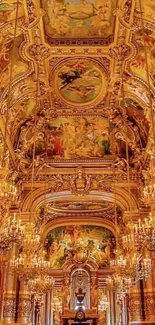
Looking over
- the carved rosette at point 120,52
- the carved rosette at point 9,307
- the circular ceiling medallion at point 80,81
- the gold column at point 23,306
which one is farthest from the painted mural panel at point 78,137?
the carved rosette at point 9,307

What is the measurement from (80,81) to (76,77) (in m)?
0.20

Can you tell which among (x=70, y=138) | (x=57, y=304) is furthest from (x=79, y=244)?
(x=70, y=138)

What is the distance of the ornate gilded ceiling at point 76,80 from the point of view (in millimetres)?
9219

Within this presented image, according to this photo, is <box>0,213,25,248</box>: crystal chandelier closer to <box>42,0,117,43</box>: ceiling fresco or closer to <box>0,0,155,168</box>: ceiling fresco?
<box>0,0,155,168</box>: ceiling fresco

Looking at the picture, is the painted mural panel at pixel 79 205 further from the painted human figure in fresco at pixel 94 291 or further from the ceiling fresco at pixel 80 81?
the painted human figure in fresco at pixel 94 291

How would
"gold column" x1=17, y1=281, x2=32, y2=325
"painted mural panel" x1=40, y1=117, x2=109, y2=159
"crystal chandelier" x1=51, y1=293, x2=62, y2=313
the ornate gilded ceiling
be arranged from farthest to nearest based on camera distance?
"crystal chandelier" x1=51, y1=293, x2=62, y2=313 → "painted mural panel" x1=40, y1=117, x2=109, y2=159 → "gold column" x1=17, y1=281, x2=32, y2=325 → the ornate gilded ceiling

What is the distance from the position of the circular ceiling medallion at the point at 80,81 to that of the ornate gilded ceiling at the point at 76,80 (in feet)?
0.10

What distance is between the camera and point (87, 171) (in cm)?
1477

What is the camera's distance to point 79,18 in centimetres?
958

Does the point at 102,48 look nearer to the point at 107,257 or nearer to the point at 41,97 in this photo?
the point at 41,97

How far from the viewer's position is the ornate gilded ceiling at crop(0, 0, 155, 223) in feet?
30.2

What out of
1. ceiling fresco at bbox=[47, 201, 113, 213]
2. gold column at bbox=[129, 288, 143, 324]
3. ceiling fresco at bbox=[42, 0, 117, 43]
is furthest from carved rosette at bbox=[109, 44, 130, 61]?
gold column at bbox=[129, 288, 143, 324]

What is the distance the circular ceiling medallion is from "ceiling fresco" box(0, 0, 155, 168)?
0.03m

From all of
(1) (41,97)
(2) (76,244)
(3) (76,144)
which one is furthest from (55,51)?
(2) (76,244)
